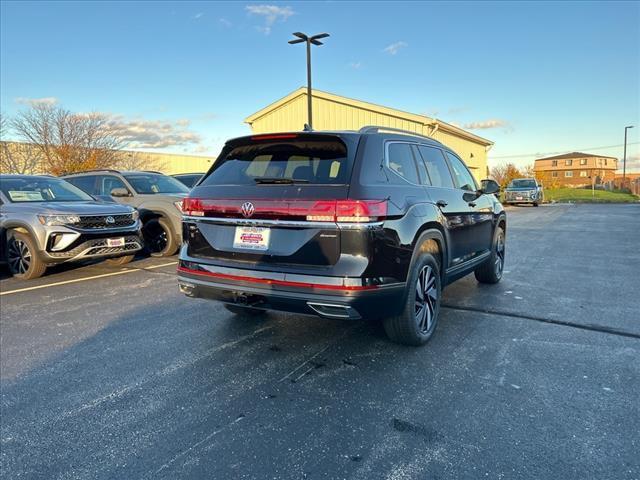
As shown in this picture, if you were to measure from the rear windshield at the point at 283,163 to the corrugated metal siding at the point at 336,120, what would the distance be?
19.6 meters

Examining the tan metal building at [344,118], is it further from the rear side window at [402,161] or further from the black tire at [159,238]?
the rear side window at [402,161]

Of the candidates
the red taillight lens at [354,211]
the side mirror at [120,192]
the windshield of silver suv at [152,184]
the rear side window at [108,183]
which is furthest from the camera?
the rear side window at [108,183]

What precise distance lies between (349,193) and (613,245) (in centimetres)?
900

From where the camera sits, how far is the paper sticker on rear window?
6.86m

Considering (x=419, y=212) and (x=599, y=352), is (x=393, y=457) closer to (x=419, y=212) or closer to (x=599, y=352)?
(x=419, y=212)

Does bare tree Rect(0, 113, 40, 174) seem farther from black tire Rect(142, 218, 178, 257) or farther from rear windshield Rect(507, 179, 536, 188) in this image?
rear windshield Rect(507, 179, 536, 188)

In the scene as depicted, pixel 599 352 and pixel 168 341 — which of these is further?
pixel 168 341

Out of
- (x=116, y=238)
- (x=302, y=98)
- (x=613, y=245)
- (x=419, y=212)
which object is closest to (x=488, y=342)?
(x=419, y=212)

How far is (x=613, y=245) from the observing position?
365 inches

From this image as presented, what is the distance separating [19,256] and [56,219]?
1.10m

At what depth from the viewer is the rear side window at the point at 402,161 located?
3.42m

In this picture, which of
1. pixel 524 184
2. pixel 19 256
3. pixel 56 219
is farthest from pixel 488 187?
pixel 524 184

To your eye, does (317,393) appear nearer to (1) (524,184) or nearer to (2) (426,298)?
(2) (426,298)

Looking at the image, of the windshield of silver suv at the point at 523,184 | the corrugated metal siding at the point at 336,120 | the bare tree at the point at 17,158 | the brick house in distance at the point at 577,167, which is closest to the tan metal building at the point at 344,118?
the corrugated metal siding at the point at 336,120
